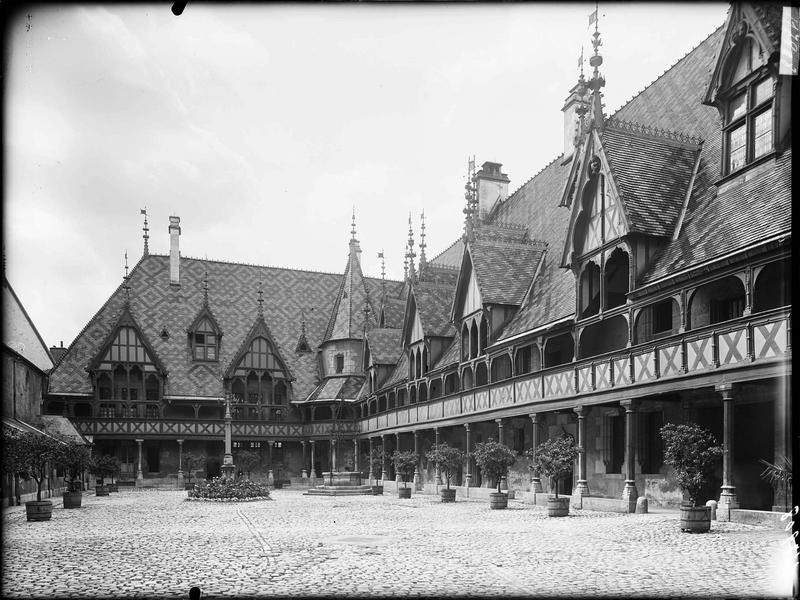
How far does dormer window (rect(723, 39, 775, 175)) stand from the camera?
18328 mm

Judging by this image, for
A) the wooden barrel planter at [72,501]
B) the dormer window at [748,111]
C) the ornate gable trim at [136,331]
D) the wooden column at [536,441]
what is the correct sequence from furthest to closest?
the ornate gable trim at [136,331] → the wooden barrel planter at [72,501] → the wooden column at [536,441] → the dormer window at [748,111]

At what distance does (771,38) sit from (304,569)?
15.8 meters

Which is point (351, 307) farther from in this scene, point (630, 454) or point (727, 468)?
point (727, 468)

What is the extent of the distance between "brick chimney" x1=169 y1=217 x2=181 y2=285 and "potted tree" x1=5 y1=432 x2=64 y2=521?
30.2 meters

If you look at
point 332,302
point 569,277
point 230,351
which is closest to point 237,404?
point 230,351

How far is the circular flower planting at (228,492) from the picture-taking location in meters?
29.9

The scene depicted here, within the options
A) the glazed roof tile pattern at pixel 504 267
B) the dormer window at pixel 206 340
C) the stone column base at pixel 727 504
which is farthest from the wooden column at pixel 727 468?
the dormer window at pixel 206 340

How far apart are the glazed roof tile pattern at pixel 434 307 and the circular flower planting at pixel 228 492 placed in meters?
11.6

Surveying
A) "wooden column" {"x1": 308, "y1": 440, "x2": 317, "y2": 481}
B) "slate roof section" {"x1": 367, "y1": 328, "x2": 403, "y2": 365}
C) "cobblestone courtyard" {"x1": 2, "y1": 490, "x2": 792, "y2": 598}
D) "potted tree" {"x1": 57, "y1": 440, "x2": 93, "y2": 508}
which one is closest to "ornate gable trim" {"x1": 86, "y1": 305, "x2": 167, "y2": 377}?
"wooden column" {"x1": 308, "y1": 440, "x2": 317, "y2": 481}

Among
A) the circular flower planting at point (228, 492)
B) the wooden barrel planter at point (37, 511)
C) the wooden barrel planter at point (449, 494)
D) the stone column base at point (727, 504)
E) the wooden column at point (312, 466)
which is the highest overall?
the stone column base at point (727, 504)

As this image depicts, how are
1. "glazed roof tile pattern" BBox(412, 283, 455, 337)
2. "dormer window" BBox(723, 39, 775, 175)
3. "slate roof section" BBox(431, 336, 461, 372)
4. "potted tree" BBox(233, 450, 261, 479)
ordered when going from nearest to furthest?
"dormer window" BBox(723, 39, 775, 175) → "slate roof section" BBox(431, 336, 461, 372) → "glazed roof tile pattern" BBox(412, 283, 455, 337) → "potted tree" BBox(233, 450, 261, 479)

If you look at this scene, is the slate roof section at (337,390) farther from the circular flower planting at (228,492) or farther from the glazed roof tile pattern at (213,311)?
the circular flower planting at (228,492)

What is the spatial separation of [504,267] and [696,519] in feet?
61.9

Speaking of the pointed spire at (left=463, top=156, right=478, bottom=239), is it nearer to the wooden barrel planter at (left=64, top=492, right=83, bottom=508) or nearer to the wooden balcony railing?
the wooden balcony railing
